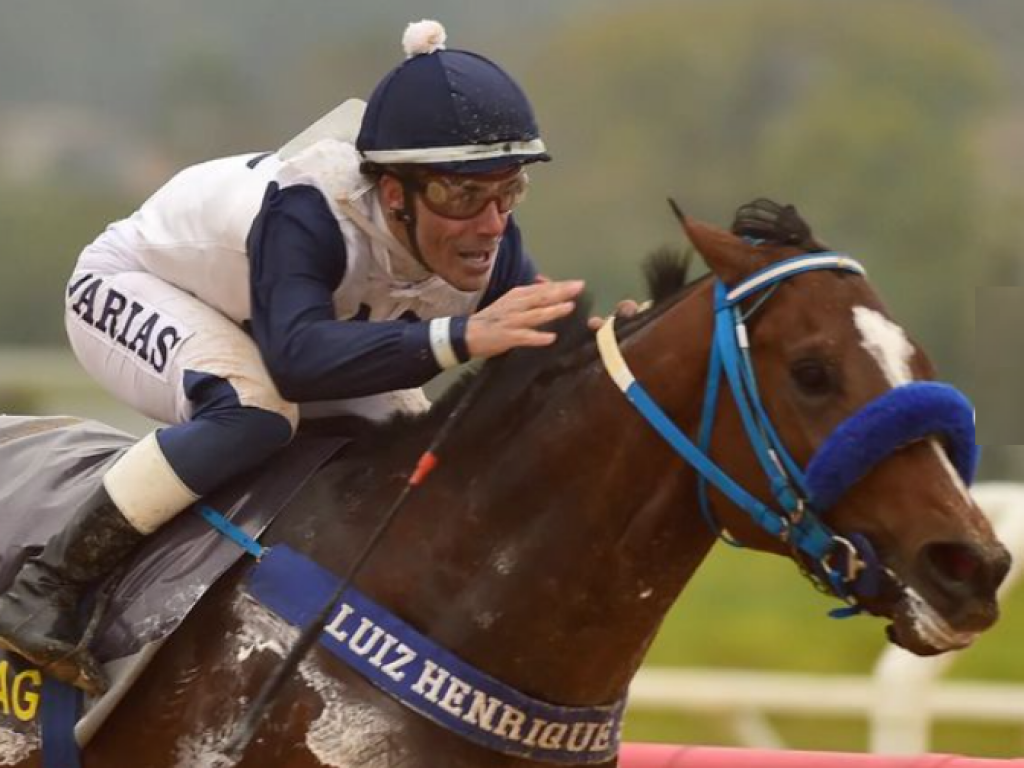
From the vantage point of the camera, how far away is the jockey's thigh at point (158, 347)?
14.7 feet

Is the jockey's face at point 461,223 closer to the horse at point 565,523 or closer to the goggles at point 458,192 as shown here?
the goggles at point 458,192

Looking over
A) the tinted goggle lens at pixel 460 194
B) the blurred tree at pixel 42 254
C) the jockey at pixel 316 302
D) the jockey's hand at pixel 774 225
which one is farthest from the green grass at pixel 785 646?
the blurred tree at pixel 42 254

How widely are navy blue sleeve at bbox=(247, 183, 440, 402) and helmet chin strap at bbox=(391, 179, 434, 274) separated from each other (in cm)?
12

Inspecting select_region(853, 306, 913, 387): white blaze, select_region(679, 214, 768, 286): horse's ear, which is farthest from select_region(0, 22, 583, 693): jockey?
select_region(853, 306, 913, 387): white blaze

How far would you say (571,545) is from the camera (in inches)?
166

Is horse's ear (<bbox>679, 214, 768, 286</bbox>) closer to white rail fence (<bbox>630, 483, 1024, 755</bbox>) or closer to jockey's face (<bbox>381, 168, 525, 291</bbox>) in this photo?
jockey's face (<bbox>381, 168, 525, 291</bbox>)

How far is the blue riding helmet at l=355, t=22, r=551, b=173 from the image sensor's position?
4.36 m

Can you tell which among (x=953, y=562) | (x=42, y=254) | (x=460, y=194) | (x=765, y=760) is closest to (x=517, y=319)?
(x=460, y=194)

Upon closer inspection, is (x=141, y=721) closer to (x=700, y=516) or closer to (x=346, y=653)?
(x=346, y=653)

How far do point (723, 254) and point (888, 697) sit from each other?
3104 mm

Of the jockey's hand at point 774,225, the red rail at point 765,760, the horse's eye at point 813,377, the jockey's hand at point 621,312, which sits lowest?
the red rail at point 765,760

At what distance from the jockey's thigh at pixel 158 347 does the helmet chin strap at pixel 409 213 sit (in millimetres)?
365

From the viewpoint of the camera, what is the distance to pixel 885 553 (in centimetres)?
388

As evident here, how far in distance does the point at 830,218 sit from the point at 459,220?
27.9 meters
